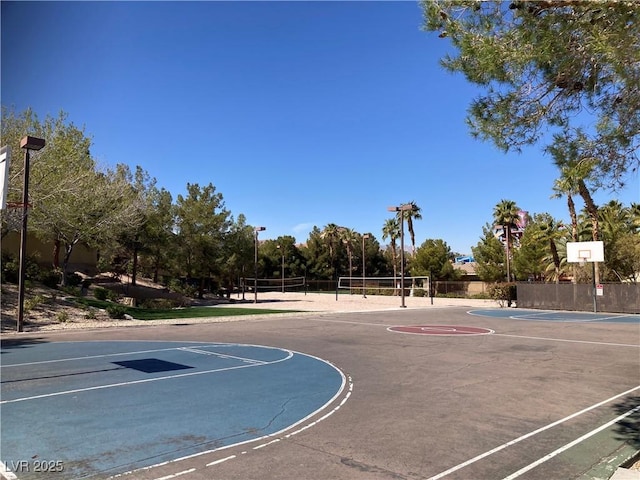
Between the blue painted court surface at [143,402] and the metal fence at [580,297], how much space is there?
27.7m

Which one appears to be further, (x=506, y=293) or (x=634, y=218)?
(x=634, y=218)

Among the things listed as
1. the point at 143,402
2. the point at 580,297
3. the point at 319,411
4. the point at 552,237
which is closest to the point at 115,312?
the point at 143,402

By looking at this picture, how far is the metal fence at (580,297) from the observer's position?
3231cm

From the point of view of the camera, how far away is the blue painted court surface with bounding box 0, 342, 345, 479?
572cm

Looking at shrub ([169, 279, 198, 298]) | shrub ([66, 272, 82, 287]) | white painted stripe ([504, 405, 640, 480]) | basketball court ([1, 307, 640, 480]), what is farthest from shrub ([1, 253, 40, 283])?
white painted stripe ([504, 405, 640, 480])

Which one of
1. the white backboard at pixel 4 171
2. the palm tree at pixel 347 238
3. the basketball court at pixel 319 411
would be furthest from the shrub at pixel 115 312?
the palm tree at pixel 347 238

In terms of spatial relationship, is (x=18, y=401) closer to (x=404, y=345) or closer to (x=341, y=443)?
(x=341, y=443)

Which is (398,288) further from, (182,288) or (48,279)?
(48,279)

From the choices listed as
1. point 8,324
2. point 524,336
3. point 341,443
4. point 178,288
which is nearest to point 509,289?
point 524,336

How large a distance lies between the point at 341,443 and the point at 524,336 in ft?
46.3

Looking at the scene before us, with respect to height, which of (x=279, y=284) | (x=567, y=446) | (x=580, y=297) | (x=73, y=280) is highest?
(x=73, y=280)

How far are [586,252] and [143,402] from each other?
32.7 meters

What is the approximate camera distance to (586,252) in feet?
109

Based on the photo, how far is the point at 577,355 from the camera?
44.3 feet
